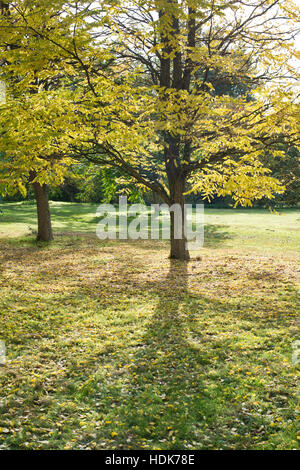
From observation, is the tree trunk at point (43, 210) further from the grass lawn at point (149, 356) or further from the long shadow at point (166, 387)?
the long shadow at point (166, 387)

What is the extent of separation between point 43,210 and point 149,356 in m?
10.4

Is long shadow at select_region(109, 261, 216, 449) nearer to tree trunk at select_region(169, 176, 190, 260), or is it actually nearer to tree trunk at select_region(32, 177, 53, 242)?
tree trunk at select_region(169, 176, 190, 260)

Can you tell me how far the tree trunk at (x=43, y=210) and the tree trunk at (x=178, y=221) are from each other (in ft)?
17.7

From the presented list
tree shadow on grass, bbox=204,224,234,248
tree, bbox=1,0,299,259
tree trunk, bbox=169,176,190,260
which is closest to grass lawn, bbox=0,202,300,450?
tree trunk, bbox=169,176,190,260

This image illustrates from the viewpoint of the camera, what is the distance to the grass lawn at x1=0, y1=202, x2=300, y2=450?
3951 mm

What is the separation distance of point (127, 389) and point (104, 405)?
399mm

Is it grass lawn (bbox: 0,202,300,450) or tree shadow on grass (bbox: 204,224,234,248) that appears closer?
grass lawn (bbox: 0,202,300,450)

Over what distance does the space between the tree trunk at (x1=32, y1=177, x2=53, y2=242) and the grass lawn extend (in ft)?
12.3

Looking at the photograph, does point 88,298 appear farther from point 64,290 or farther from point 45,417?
point 45,417

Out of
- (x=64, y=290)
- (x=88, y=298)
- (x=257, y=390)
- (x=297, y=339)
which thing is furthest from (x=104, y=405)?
(x=64, y=290)

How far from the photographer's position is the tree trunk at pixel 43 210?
14.6m

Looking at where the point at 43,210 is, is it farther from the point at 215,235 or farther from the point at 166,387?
the point at 166,387

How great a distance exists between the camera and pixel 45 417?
163 inches

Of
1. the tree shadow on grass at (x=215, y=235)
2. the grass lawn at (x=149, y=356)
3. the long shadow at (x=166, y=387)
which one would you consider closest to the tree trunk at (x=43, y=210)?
the grass lawn at (x=149, y=356)
